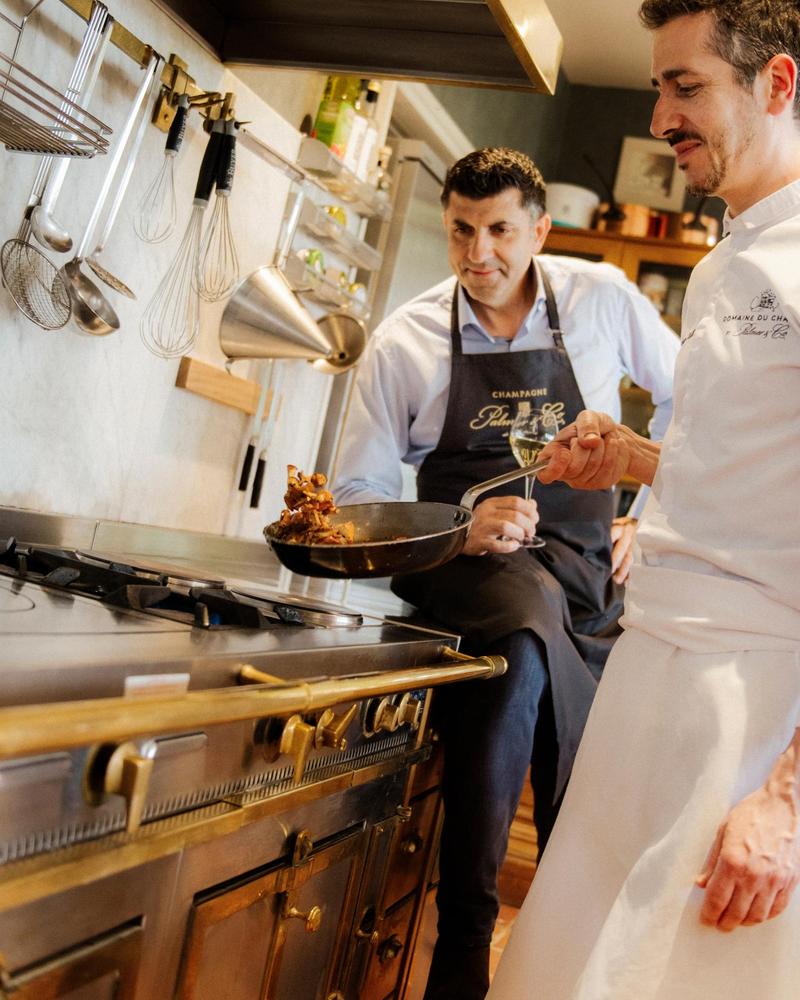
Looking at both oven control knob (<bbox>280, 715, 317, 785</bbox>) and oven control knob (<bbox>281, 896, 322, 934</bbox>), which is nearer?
oven control knob (<bbox>280, 715, 317, 785</bbox>)

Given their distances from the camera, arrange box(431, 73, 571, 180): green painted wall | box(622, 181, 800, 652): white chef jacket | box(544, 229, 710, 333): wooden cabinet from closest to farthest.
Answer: box(622, 181, 800, 652): white chef jacket
box(431, 73, 571, 180): green painted wall
box(544, 229, 710, 333): wooden cabinet

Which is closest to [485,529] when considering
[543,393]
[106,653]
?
[543,393]

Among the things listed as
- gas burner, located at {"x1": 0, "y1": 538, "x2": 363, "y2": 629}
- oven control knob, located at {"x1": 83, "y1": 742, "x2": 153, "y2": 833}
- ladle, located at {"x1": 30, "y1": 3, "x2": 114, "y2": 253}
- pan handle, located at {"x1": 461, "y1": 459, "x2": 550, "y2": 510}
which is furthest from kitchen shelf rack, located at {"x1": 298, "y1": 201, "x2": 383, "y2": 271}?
oven control knob, located at {"x1": 83, "y1": 742, "x2": 153, "y2": 833}

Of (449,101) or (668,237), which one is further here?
(668,237)

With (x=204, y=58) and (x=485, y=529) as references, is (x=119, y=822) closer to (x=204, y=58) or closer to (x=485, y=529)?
(x=485, y=529)

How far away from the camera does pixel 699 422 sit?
1.14 m

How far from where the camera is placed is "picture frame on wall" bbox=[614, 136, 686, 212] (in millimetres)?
4426

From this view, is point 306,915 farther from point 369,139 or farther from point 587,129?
point 587,129

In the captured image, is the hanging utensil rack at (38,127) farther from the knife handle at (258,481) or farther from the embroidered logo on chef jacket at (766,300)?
the knife handle at (258,481)

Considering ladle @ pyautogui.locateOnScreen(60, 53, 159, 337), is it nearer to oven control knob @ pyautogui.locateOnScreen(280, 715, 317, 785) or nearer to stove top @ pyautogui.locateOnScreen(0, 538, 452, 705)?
stove top @ pyautogui.locateOnScreen(0, 538, 452, 705)

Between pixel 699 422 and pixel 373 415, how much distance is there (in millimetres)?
867

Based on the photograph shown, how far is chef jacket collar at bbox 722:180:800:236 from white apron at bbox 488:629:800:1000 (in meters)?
0.47

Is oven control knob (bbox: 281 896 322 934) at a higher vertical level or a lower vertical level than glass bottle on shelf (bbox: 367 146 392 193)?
lower

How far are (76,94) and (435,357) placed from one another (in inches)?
29.9
